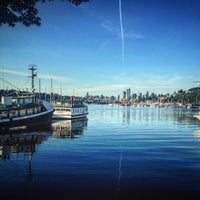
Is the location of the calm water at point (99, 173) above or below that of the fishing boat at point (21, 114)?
below

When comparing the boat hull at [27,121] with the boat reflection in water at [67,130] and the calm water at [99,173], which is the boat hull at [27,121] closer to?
the boat reflection in water at [67,130]

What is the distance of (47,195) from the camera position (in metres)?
16.2

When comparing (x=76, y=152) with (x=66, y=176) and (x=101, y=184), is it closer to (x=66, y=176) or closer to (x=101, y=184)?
(x=66, y=176)

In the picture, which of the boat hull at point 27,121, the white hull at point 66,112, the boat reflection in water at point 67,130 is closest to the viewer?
the boat reflection in water at point 67,130

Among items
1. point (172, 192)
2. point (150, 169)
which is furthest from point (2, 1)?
point (150, 169)

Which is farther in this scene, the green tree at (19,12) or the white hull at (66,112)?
the white hull at (66,112)

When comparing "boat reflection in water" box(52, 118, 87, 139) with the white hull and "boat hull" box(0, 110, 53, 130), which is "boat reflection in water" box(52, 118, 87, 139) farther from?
the white hull

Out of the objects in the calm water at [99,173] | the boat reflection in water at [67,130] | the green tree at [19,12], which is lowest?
the boat reflection in water at [67,130]

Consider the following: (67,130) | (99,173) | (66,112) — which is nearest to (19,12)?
(99,173)

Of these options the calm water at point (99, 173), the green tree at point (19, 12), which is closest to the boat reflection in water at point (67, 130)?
the calm water at point (99, 173)

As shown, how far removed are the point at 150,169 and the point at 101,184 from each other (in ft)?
20.6

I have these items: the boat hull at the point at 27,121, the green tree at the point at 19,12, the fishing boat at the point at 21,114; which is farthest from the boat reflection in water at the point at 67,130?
the green tree at the point at 19,12

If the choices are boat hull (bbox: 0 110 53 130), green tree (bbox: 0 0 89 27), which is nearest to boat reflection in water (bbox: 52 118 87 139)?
boat hull (bbox: 0 110 53 130)

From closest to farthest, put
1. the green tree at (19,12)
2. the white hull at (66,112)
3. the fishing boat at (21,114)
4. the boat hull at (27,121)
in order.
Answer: the green tree at (19,12) → the boat hull at (27,121) → the fishing boat at (21,114) → the white hull at (66,112)
